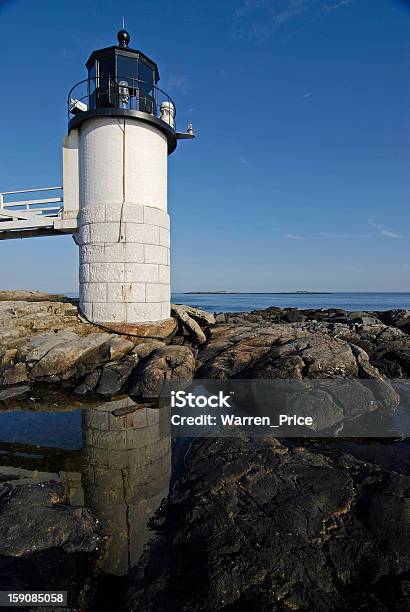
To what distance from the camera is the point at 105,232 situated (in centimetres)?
1184

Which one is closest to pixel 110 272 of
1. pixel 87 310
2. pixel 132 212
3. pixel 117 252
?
pixel 117 252

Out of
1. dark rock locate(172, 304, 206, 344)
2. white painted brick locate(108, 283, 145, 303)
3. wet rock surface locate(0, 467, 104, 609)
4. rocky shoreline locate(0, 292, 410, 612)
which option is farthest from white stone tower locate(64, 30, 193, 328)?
wet rock surface locate(0, 467, 104, 609)

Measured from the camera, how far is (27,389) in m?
8.95

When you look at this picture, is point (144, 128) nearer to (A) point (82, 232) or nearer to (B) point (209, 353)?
(A) point (82, 232)

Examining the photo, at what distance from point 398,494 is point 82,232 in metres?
12.3

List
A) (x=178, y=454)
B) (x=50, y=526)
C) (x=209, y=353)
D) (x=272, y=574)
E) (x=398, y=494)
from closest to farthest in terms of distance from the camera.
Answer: (x=272, y=574), (x=50, y=526), (x=398, y=494), (x=178, y=454), (x=209, y=353)

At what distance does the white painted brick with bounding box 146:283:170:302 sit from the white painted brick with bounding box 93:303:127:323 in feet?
3.52

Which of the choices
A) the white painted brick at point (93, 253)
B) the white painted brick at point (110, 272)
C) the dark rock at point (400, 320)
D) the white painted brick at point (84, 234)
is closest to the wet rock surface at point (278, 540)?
the white painted brick at point (110, 272)

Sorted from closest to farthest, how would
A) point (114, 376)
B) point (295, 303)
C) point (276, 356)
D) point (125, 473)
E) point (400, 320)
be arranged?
1. point (125, 473)
2. point (276, 356)
3. point (114, 376)
4. point (400, 320)
5. point (295, 303)

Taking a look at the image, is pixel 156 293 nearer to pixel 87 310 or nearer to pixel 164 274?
pixel 164 274

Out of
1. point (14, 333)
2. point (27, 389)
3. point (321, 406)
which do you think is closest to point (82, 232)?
point (14, 333)

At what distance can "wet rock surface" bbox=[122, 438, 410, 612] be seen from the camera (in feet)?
9.65

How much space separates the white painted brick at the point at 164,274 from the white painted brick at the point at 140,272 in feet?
0.90

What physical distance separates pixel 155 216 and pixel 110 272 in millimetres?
2809
